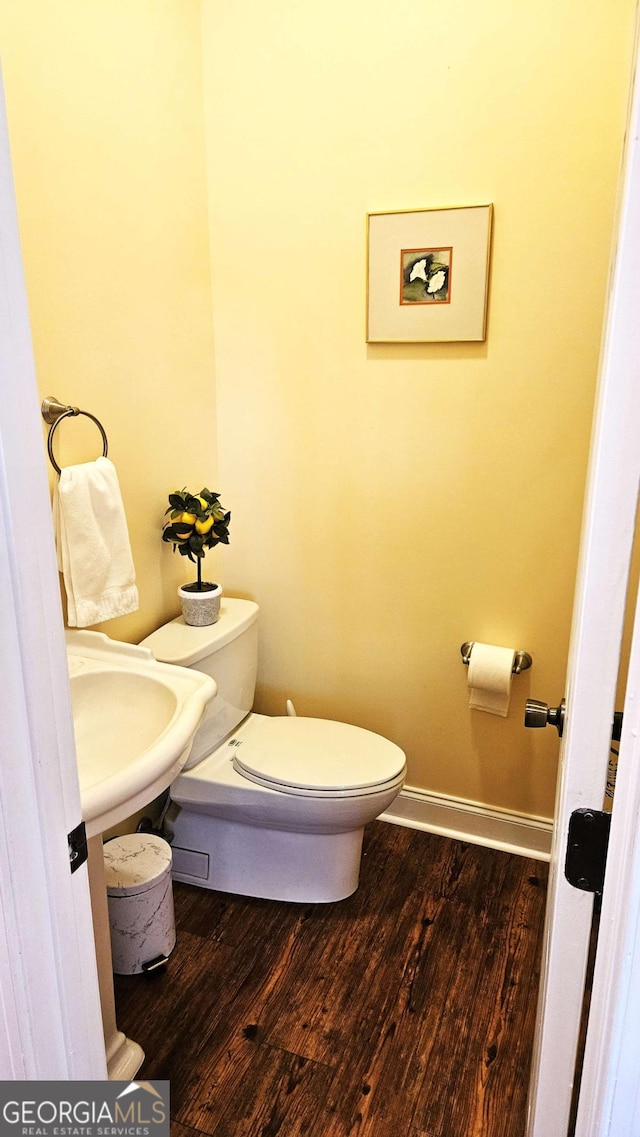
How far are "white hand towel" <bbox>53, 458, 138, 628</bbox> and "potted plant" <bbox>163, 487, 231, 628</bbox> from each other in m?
0.32

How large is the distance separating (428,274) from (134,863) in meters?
1.64

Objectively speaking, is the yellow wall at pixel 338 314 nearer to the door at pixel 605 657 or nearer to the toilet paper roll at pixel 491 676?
the toilet paper roll at pixel 491 676

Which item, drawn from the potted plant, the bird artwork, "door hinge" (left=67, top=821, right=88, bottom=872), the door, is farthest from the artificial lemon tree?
the door

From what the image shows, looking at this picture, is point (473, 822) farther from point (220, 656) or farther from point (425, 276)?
point (425, 276)

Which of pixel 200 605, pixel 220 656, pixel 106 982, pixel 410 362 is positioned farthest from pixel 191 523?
pixel 106 982

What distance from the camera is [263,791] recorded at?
1.91m

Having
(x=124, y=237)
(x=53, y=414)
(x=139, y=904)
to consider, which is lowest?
(x=139, y=904)

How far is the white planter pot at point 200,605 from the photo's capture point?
2055mm

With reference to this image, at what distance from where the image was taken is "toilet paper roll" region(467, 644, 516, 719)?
207cm

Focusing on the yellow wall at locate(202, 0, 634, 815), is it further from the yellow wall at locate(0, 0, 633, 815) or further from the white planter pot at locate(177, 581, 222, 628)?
the white planter pot at locate(177, 581, 222, 628)

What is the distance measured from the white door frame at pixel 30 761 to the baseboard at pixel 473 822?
1.64m

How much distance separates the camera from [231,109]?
82.3 inches

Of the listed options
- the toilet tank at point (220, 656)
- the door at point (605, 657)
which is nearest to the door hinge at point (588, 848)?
the door at point (605, 657)

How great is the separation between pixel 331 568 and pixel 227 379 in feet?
2.15
